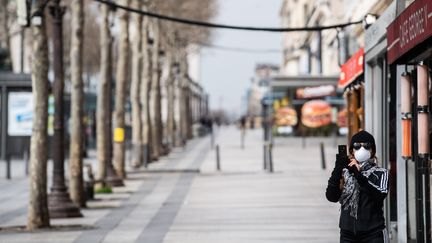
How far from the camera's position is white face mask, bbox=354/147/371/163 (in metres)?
8.77

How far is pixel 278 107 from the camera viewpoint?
192ft

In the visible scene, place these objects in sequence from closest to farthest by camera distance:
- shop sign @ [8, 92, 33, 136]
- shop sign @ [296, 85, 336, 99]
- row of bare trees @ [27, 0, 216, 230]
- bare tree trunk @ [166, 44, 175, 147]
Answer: row of bare trees @ [27, 0, 216, 230]
shop sign @ [8, 92, 33, 136]
shop sign @ [296, 85, 336, 99]
bare tree trunk @ [166, 44, 175, 147]

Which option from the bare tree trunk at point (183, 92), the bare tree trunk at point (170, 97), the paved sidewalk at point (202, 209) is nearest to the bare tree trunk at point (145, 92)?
the paved sidewalk at point (202, 209)

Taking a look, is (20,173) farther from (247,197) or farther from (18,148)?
(247,197)

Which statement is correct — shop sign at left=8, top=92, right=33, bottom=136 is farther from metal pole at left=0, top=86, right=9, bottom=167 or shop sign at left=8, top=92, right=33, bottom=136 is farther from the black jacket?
the black jacket

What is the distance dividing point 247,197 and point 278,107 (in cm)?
3424

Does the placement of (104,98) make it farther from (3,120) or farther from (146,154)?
(3,120)

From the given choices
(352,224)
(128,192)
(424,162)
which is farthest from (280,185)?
(352,224)

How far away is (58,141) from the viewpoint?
2103 cm

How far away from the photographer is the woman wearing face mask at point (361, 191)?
8789mm

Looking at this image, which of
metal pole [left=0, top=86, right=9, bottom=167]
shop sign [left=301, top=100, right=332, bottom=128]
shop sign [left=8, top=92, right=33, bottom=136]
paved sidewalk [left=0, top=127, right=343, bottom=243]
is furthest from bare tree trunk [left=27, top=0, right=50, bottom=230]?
shop sign [left=301, top=100, right=332, bottom=128]

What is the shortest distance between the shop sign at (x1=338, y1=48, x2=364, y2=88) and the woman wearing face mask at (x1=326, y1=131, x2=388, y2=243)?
6.16 m

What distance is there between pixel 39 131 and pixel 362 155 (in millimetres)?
10181

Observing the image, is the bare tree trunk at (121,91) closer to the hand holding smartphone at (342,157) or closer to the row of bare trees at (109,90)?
the row of bare trees at (109,90)
